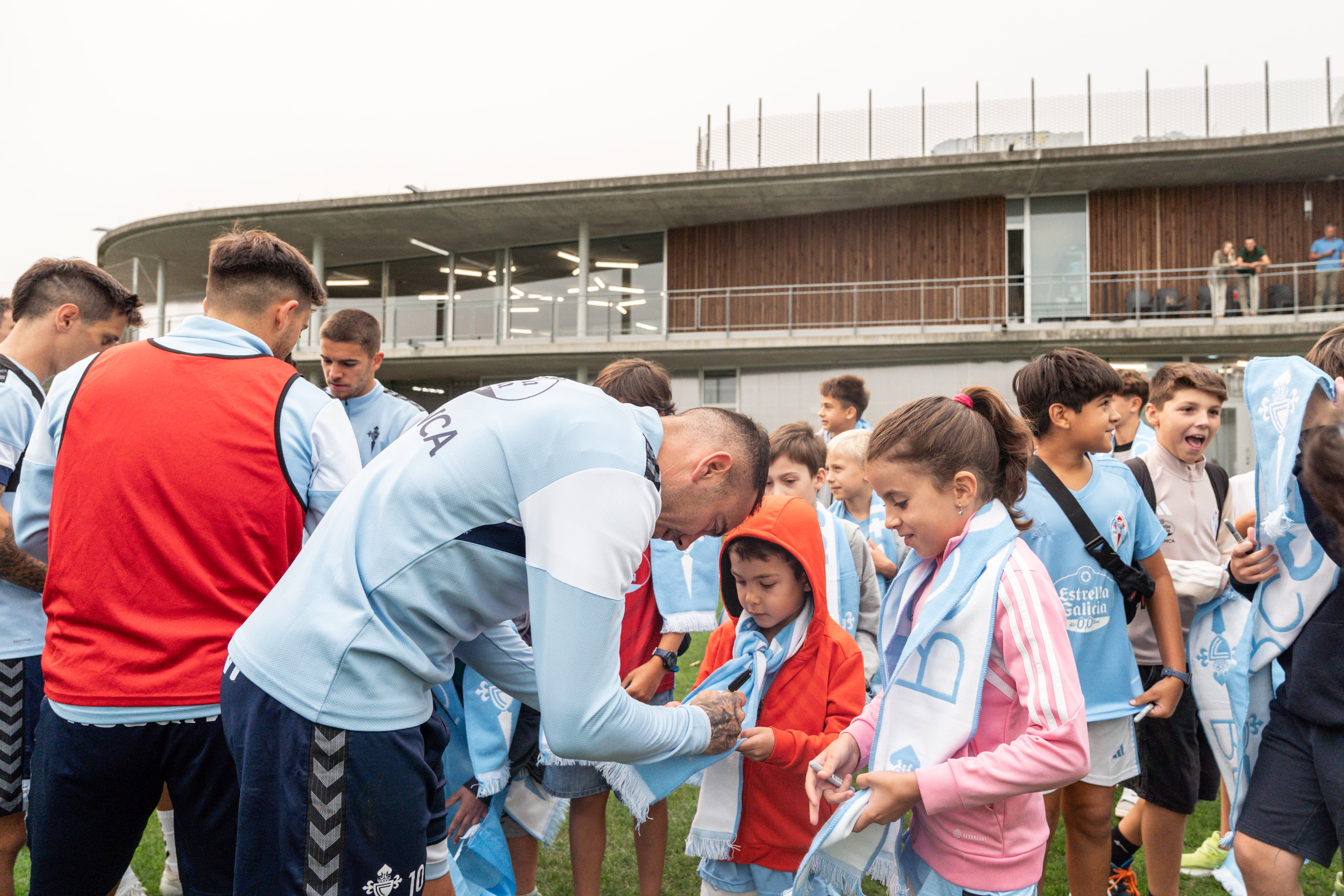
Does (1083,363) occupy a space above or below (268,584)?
above

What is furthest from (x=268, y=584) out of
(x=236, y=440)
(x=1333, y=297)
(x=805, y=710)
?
(x=1333, y=297)

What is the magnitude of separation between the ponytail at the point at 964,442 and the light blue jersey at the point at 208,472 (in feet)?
4.56

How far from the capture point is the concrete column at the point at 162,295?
24141 mm

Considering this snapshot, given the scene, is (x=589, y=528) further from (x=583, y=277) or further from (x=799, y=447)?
(x=583, y=277)

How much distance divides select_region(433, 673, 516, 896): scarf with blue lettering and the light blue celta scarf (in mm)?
2254

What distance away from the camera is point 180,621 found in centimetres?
203

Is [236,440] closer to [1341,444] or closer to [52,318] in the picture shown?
[52,318]

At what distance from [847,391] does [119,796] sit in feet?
16.8

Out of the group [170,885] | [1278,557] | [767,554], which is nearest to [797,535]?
[767,554]

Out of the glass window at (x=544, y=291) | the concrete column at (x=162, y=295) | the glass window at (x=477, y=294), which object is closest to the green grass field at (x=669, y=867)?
the glass window at (x=544, y=291)

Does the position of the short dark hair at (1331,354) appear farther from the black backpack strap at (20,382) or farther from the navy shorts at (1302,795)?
the black backpack strap at (20,382)

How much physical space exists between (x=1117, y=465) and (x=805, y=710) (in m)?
1.52

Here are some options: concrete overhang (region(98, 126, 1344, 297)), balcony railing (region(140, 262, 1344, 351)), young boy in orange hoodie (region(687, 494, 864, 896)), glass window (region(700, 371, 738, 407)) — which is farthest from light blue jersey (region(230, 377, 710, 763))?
glass window (region(700, 371, 738, 407))

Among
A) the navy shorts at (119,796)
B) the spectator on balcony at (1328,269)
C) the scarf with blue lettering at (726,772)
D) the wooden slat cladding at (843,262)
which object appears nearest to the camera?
the navy shorts at (119,796)
